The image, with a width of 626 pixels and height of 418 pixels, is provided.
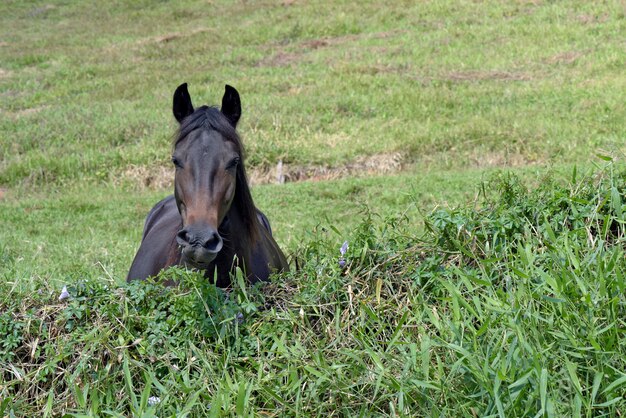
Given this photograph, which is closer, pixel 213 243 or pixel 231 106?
pixel 213 243

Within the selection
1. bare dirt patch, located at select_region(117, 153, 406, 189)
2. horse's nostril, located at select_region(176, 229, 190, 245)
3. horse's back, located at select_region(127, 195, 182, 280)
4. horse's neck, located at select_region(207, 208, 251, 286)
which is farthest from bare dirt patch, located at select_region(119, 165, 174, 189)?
horse's nostril, located at select_region(176, 229, 190, 245)

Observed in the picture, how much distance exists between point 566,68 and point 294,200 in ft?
36.9

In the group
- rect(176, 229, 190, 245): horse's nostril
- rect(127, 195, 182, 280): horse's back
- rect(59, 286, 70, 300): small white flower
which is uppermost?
rect(176, 229, 190, 245): horse's nostril

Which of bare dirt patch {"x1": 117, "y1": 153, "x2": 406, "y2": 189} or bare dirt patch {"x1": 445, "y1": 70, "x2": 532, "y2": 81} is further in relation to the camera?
bare dirt patch {"x1": 445, "y1": 70, "x2": 532, "y2": 81}

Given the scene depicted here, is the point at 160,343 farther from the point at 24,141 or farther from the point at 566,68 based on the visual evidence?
the point at 566,68

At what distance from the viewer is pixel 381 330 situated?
178 inches

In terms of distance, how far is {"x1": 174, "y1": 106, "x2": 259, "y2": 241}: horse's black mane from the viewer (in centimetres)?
543

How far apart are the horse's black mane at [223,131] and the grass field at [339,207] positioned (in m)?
0.50

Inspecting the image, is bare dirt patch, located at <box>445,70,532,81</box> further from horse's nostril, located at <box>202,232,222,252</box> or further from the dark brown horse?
horse's nostril, located at <box>202,232,222,252</box>

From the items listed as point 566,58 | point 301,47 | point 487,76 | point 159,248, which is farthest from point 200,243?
point 301,47

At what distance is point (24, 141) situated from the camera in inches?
733

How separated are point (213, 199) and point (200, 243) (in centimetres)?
50

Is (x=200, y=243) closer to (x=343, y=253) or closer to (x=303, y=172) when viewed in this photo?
(x=343, y=253)

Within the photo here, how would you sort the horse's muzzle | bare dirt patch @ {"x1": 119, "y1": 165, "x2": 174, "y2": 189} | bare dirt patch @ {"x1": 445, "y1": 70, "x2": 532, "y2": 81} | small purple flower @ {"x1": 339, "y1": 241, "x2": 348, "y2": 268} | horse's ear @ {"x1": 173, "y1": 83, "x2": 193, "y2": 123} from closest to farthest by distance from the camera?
the horse's muzzle
small purple flower @ {"x1": 339, "y1": 241, "x2": 348, "y2": 268}
horse's ear @ {"x1": 173, "y1": 83, "x2": 193, "y2": 123}
bare dirt patch @ {"x1": 119, "y1": 165, "x2": 174, "y2": 189}
bare dirt patch @ {"x1": 445, "y1": 70, "x2": 532, "y2": 81}
